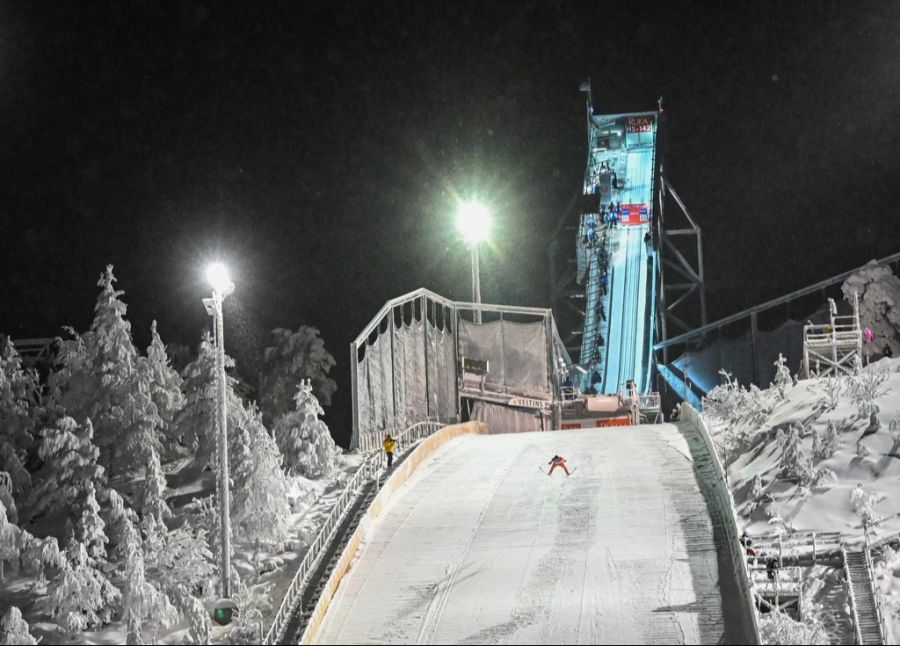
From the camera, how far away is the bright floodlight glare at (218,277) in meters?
20.0

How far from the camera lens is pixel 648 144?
8588 centimetres

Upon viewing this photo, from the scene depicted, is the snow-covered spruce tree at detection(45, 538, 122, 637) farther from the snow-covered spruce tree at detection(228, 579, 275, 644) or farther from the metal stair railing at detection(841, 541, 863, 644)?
the metal stair railing at detection(841, 541, 863, 644)

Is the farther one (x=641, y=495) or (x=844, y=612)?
(x=641, y=495)

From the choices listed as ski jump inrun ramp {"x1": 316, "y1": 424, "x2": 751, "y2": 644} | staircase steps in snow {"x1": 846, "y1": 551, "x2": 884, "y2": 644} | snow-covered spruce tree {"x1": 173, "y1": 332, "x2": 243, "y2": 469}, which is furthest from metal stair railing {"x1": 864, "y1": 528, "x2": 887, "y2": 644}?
snow-covered spruce tree {"x1": 173, "y1": 332, "x2": 243, "y2": 469}

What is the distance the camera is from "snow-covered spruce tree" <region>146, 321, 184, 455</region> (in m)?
34.2

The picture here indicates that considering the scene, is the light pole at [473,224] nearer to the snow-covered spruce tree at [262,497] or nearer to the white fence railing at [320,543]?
the white fence railing at [320,543]

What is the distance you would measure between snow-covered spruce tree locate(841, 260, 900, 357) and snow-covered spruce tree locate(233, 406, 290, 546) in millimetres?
32614

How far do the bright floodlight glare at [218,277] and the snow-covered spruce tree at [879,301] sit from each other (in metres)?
36.8

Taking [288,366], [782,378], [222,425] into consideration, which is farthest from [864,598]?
[288,366]

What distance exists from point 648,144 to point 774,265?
2031cm

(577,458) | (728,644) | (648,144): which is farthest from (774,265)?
(728,644)

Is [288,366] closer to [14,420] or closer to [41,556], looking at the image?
[14,420]

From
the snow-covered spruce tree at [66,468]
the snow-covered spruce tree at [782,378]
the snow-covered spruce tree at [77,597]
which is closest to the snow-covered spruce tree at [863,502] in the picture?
the snow-covered spruce tree at [782,378]

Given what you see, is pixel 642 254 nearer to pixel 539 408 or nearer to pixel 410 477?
pixel 539 408
